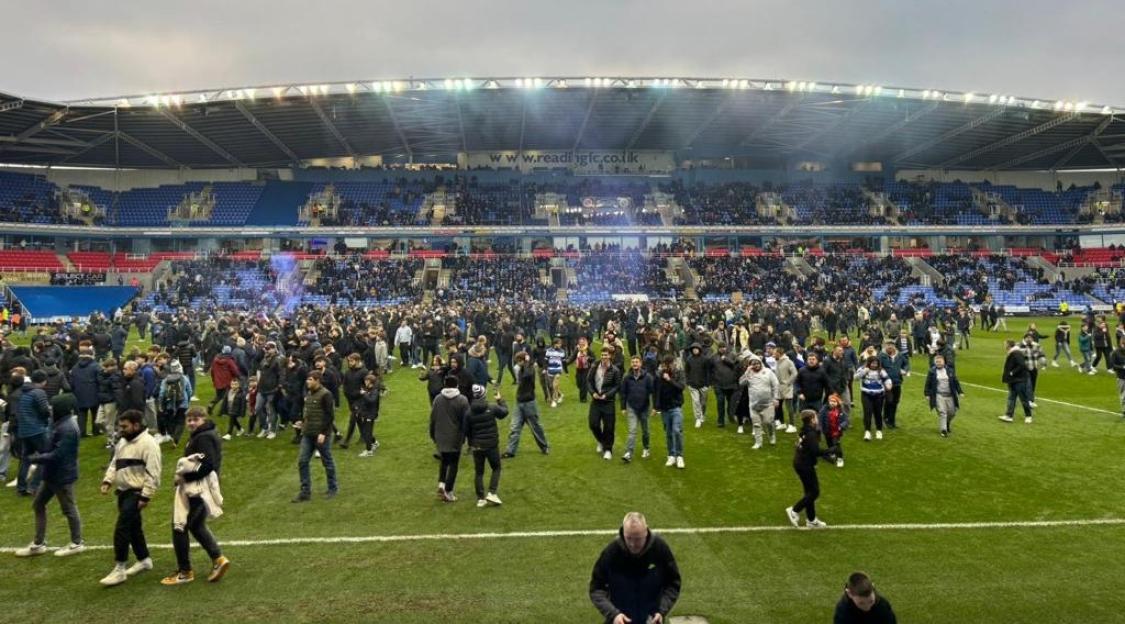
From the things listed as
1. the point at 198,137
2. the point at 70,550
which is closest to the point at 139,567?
the point at 70,550

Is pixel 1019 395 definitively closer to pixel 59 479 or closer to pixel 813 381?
pixel 813 381

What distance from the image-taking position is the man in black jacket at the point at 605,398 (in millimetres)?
10562

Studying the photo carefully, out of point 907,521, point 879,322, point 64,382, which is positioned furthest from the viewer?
point 879,322

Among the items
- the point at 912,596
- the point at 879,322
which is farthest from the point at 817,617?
the point at 879,322

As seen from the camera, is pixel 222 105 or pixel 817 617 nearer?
pixel 817 617

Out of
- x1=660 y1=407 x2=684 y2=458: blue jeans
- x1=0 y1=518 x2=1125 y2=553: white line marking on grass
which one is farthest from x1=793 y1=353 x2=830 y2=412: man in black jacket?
x1=0 y1=518 x2=1125 y2=553: white line marking on grass

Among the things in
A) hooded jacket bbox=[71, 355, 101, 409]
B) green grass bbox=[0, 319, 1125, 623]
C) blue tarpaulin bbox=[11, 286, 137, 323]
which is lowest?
green grass bbox=[0, 319, 1125, 623]

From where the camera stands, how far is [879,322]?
1219 inches

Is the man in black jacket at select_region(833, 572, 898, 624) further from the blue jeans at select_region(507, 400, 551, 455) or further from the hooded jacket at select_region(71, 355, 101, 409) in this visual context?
the hooded jacket at select_region(71, 355, 101, 409)

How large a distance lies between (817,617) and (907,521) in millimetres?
3060

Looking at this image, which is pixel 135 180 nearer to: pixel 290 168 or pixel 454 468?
pixel 290 168

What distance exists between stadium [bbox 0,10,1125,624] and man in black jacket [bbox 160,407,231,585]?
49 mm

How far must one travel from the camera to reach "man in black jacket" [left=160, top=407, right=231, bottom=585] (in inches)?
251

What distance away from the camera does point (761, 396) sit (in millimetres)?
11320
